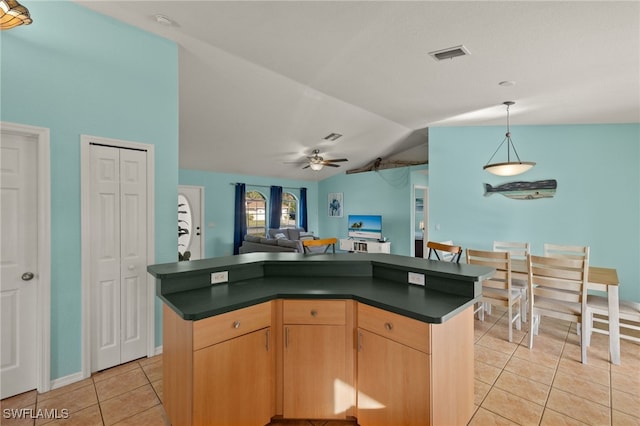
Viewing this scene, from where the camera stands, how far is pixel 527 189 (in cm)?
432

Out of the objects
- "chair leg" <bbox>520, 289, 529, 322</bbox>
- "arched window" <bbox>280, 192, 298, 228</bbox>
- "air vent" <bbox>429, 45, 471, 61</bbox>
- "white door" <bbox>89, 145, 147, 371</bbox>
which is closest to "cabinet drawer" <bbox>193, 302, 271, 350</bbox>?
"white door" <bbox>89, 145, 147, 371</bbox>

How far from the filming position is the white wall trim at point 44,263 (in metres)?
2.13

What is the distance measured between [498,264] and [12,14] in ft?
13.8

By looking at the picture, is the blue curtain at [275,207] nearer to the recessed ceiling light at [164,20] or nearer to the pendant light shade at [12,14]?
the recessed ceiling light at [164,20]

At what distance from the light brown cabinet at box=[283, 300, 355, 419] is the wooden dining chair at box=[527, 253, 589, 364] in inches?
85.4

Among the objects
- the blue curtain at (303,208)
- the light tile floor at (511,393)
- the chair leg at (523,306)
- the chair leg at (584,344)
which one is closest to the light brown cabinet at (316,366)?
the light tile floor at (511,393)

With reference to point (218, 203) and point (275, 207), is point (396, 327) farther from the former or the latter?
point (275, 207)

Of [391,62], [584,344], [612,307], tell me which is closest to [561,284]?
[612,307]

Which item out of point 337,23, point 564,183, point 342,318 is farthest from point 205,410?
point 564,183

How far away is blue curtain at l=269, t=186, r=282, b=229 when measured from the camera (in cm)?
830

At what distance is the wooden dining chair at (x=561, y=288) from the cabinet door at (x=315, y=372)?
2.20 metres

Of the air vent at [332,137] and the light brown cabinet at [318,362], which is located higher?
the air vent at [332,137]

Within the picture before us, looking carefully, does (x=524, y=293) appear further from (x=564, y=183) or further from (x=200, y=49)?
(x=200, y=49)

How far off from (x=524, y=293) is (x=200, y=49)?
4.47 m
